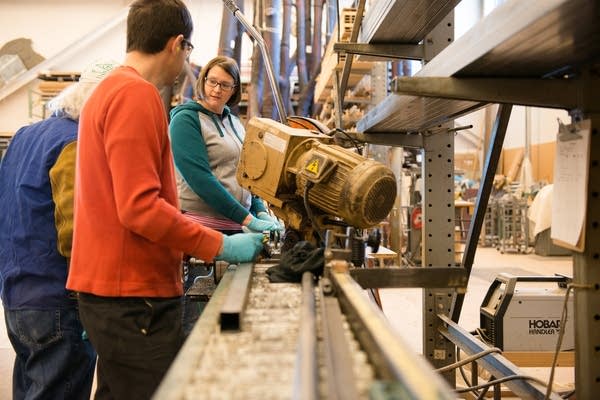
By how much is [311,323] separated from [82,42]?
10620 mm

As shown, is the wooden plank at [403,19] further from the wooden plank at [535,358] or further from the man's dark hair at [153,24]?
the wooden plank at [535,358]

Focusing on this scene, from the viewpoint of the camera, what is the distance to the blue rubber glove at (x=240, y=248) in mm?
1457

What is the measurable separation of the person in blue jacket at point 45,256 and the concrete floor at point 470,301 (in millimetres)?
1085

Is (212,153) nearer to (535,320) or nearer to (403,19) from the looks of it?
(403,19)

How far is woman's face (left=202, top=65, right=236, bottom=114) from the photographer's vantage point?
208 cm

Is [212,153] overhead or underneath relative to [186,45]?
underneath

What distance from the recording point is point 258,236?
1595 mm

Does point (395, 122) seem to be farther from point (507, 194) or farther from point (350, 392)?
point (507, 194)

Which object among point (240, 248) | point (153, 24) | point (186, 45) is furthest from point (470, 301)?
point (153, 24)

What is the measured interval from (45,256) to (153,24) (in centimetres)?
87

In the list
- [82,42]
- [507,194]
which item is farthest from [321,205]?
[82,42]

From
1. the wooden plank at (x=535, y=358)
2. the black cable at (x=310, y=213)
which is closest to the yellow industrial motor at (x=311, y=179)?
the black cable at (x=310, y=213)

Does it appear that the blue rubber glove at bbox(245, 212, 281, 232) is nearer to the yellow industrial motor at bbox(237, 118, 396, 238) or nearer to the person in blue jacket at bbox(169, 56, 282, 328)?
the person in blue jacket at bbox(169, 56, 282, 328)

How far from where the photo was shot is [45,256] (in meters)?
1.75
